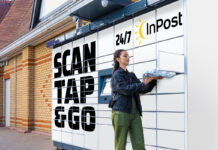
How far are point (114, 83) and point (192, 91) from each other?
103 cm

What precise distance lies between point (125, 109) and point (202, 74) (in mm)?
1105

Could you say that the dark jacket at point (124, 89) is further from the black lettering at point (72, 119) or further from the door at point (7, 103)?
the door at point (7, 103)

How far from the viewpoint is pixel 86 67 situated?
240 inches

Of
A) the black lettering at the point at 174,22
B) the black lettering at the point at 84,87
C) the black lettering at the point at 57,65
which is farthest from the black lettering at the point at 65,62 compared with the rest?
the black lettering at the point at 174,22

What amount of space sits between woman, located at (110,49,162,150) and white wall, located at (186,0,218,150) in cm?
68

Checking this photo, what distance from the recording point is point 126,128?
3652mm

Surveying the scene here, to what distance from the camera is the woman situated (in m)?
3.64

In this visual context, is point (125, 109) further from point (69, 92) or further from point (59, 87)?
point (59, 87)

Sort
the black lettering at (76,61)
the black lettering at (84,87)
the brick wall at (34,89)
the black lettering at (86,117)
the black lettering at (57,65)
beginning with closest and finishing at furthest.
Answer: the black lettering at (86,117)
the black lettering at (84,87)
the black lettering at (76,61)
the black lettering at (57,65)
the brick wall at (34,89)

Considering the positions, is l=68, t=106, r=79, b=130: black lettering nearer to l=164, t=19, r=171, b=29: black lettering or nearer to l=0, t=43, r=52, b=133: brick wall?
l=164, t=19, r=171, b=29: black lettering

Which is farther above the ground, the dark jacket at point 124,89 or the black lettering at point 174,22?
the black lettering at point 174,22

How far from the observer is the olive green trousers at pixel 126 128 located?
3639mm

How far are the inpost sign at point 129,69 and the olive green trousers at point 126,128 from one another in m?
0.61

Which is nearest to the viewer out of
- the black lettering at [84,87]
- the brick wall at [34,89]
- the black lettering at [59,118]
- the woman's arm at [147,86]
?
the woman's arm at [147,86]
